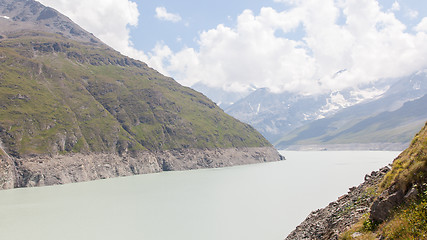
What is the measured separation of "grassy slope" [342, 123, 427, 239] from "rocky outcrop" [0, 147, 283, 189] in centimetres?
11543

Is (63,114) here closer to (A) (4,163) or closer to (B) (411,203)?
(A) (4,163)

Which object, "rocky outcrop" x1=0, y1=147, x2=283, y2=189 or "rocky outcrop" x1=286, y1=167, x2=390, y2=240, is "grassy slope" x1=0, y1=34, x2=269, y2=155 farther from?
"rocky outcrop" x1=286, y1=167, x2=390, y2=240

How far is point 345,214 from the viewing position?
21656mm

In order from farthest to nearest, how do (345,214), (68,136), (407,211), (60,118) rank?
1. (60,118)
2. (68,136)
3. (345,214)
4. (407,211)

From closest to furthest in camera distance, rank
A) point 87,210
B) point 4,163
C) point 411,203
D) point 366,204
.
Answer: point 411,203
point 366,204
point 87,210
point 4,163

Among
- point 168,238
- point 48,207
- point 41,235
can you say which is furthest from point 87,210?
point 168,238

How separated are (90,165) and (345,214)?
5197 inches

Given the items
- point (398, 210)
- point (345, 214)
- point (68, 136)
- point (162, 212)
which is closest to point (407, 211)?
point (398, 210)

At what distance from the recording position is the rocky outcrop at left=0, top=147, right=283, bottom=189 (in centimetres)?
10988

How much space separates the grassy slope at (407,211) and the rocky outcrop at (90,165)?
11543cm

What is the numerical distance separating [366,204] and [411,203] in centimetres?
697

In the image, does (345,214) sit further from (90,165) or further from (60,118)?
(60,118)

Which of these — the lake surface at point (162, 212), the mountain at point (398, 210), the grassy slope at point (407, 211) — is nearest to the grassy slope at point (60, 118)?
the lake surface at point (162, 212)

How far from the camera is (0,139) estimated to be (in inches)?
4626
